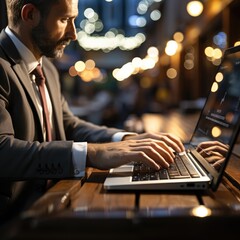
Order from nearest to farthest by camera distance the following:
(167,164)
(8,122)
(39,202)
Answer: (39,202) < (167,164) < (8,122)

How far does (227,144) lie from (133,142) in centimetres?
29

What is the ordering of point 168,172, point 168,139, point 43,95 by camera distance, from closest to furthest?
point 168,172
point 168,139
point 43,95

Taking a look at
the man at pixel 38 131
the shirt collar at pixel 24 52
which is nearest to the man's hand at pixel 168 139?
the man at pixel 38 131

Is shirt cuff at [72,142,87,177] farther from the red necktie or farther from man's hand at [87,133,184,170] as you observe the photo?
the red necktie

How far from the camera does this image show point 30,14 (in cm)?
172

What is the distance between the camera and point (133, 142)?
1396mm

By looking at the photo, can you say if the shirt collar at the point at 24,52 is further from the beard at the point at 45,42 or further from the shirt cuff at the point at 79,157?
the shirt cuff at the point at 79,157

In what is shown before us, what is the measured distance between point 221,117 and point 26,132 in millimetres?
674

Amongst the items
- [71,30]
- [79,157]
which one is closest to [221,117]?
[79,157]

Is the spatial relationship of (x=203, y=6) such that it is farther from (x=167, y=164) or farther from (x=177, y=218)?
(x=177, y=218)

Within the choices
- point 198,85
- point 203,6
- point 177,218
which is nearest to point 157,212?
point 177,218

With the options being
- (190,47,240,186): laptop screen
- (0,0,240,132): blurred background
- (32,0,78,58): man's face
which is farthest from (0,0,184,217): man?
(0,0,240,132): blurred background

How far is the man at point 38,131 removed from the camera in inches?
54.2

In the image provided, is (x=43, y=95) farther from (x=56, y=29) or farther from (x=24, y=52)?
(x=56, y=29)
